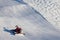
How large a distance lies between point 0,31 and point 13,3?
3.95 metres

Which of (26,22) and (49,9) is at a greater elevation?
(49,9)

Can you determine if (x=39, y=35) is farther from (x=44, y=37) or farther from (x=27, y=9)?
(x=27, y=9)

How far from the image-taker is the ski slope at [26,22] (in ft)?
37.9

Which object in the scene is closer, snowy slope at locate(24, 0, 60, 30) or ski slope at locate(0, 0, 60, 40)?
ski slope at locate(0, 0, 60, 40)

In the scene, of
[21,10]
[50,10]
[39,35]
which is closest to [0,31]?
[39,35]

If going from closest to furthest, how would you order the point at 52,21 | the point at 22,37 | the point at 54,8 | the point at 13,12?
the point at 22,37 → the point at 52,21 → the point at 13,12 → the point at 54,8

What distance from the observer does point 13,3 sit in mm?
15320

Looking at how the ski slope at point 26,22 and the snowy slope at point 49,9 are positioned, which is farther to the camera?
the snowy slope at point 49,9

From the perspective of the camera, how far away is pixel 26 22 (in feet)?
42.8

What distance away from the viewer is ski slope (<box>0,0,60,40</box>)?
37.9 feet

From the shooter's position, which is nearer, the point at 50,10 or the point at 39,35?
the point at 39,35

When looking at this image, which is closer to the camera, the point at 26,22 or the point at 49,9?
the point at 26,22

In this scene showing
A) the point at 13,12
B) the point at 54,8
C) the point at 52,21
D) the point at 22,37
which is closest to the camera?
the point at 22,37

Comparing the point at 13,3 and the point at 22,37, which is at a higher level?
the point at 13,3
